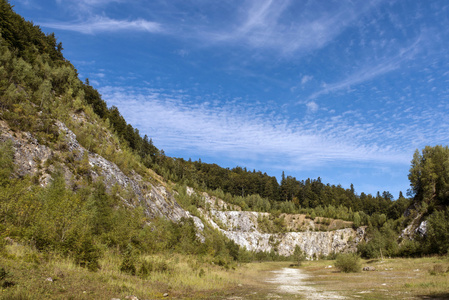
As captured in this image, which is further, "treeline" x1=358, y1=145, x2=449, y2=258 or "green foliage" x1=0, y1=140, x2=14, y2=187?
"treeline" x1=358, y1=145, x2=449, y2=258

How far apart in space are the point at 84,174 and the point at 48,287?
36217mm

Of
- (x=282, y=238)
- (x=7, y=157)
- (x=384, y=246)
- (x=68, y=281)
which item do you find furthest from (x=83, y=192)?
(x=282, y=238)

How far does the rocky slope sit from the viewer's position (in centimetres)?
4684

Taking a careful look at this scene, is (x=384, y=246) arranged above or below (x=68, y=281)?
below

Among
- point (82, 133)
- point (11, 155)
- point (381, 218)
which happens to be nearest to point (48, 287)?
point (11, 155)

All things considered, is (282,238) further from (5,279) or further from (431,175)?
(5,279)

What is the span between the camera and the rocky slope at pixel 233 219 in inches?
1844

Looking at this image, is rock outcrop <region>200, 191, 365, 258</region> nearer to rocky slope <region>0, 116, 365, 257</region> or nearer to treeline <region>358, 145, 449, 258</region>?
rocky slope <region>0, 116, 365, 257</region>

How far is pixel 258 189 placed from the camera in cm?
18462

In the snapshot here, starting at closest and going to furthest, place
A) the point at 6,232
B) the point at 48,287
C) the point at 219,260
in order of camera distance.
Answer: the point at 48,287
the point at 6,232
the point at 219,260

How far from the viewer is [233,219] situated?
416ft

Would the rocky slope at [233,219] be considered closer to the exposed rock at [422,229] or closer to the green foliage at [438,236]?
the exposed rock at [422,229]

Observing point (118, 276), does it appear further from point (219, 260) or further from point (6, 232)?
point (219, 260)

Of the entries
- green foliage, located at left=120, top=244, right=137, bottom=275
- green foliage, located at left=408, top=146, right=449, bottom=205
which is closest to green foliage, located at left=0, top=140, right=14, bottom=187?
green foliage, located at left=120, top=244, right=137, bottom=275
